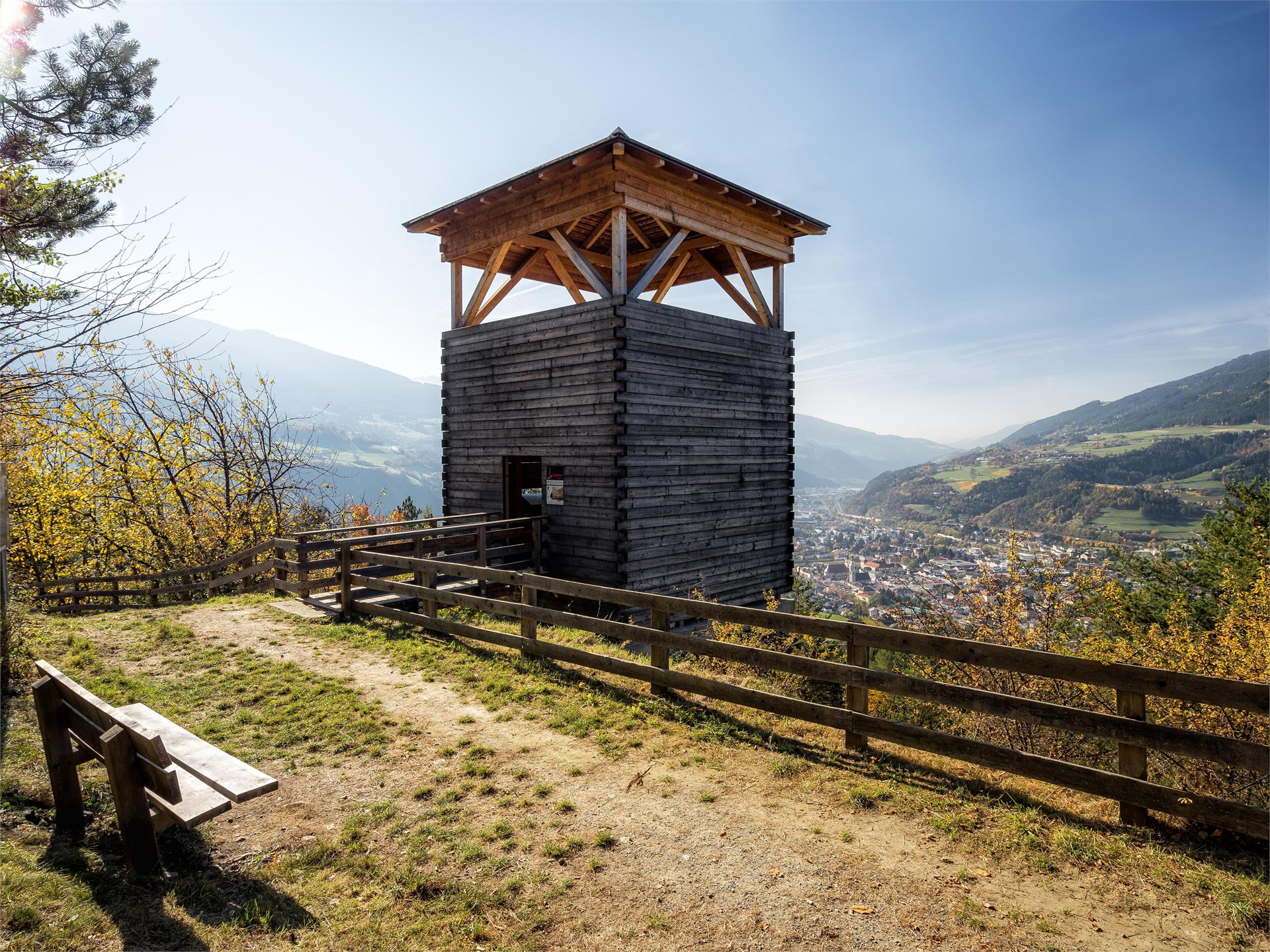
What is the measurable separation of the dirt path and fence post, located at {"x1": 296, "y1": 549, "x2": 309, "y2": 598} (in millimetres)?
7703

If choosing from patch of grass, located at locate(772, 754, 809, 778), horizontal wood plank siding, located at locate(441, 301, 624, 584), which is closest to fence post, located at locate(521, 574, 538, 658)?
Result: horizontal wood plank siding, located at locate(441, 301, 624, 584)

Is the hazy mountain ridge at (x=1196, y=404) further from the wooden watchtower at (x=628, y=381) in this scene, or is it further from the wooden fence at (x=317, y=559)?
the wooden fence at (x=317, y=559)

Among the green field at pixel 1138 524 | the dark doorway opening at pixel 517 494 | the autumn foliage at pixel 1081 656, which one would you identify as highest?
the dark doorway opening at pixel 517 494

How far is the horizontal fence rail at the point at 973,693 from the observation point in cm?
388

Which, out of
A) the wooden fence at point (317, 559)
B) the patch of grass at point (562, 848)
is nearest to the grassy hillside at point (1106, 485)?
the wooden fence at point (317, 559)

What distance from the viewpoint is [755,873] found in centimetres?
383

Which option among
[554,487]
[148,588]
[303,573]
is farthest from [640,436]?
[148,588]

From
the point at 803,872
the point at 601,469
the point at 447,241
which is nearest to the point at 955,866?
the point at 803,872

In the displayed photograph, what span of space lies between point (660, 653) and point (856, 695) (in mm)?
2206

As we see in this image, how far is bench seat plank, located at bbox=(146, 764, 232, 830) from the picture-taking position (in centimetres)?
345

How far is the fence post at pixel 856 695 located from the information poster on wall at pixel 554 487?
823 centimetres

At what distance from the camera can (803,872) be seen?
3.81m

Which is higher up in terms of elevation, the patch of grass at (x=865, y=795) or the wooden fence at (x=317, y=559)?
the wooden fence at (x=317, y=559)

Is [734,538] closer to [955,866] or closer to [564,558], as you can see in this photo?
[564,558]
